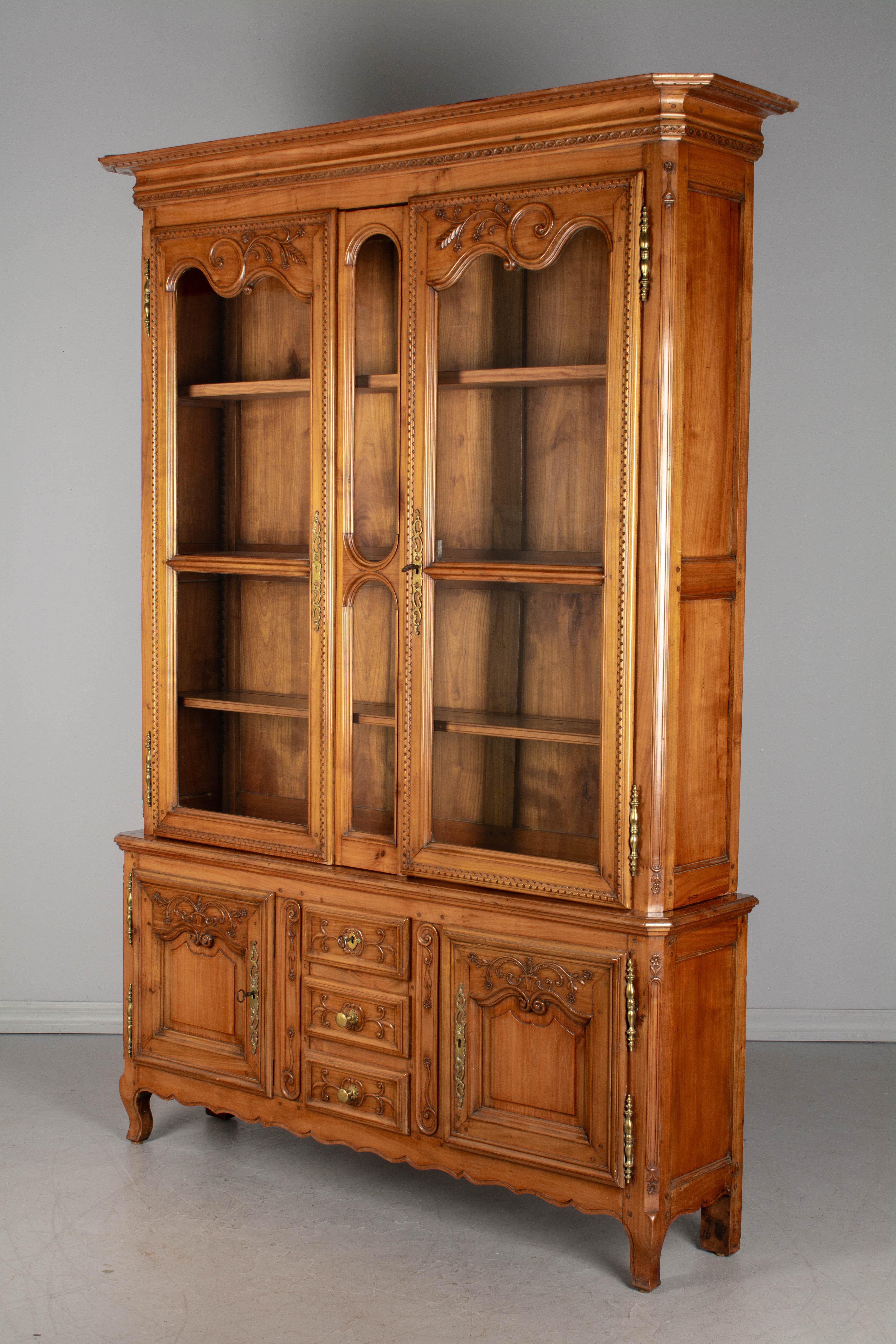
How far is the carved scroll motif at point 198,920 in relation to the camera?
3756mm

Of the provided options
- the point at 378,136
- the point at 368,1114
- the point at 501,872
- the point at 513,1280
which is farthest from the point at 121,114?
the point at 513,1280

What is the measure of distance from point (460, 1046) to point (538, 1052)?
0.67ft

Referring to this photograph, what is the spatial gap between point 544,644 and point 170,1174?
5.64 ft

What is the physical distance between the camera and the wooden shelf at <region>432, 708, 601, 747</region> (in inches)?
126

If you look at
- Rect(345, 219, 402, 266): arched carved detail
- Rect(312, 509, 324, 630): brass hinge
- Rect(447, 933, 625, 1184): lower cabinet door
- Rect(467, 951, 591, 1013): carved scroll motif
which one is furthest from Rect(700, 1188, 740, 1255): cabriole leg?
Rect(345, 219, 402, 266): arched carved detail

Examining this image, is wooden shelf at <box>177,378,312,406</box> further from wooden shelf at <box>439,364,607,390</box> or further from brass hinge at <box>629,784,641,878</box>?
brass hinge at <box>629,784,641,878</box>

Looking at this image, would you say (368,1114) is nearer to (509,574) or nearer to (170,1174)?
(170,1174)

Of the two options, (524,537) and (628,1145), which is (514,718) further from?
(628,1145)

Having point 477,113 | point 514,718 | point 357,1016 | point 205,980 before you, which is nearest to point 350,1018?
point 357,1016

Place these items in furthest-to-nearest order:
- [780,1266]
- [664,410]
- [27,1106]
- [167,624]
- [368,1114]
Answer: [27,1106] → [167,624] → [368,1114] → [780,1266] → [664,410]

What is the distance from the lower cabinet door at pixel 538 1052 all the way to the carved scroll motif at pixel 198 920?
694mm

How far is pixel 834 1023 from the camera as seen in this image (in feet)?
15.8

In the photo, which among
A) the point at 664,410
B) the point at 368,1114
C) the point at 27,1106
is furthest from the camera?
the point at 27,1106

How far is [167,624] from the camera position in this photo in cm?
388
